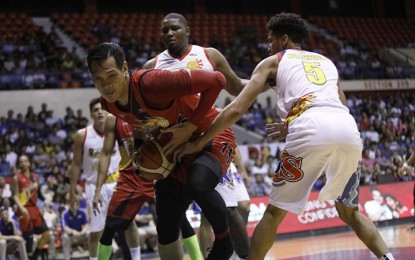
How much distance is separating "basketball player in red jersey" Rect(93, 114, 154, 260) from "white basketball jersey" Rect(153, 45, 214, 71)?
3.25ft

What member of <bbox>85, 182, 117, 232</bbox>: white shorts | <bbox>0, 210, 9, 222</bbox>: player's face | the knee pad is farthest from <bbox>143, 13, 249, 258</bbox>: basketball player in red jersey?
<bbox>0, 210, 9, 222</bbox>: player's face

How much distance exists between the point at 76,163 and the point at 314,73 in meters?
3.86

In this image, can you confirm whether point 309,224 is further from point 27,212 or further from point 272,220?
point 272,220

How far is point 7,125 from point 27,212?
5.84m

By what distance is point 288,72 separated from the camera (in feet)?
14.0

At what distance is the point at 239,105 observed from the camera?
4.12 meters

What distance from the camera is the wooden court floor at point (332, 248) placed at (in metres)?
7.21

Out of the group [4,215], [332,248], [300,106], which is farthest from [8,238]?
[300,106]

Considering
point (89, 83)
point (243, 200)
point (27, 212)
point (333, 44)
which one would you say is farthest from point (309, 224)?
point (333, 44)

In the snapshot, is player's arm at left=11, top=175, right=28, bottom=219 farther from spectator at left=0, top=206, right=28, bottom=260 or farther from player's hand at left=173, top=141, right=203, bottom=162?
player's hand at left=173, top=141, right=203, bottom=162

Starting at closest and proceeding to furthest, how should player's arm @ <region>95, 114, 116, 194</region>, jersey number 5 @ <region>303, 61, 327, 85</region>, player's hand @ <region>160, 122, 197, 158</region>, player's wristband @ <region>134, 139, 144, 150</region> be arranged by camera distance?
player's hand @ <region>160, 122, 197, 158</region> < jersey number 5 @ <region>303, 61, 327, 85</region> < player's wristband @ <region>134, 139, 144, 150</region> < player's arm @ <region>95, 114, 116, 194</region>

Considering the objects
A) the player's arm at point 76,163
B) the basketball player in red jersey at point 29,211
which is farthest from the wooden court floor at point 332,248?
the player's arm at point 76,163

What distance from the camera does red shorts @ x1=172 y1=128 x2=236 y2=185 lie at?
13.8 feet

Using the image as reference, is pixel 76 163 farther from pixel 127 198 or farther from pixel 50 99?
pixel 50 99
